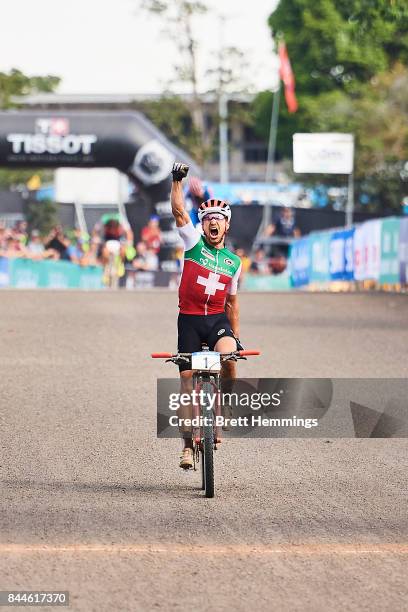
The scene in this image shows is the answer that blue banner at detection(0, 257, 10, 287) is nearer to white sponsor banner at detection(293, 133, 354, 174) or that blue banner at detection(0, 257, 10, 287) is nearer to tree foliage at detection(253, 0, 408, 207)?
white sponsor banner at detection(293, 133, 354, 174)

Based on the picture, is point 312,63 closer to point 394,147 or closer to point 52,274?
point 394,147

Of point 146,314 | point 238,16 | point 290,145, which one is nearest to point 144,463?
point 146,314

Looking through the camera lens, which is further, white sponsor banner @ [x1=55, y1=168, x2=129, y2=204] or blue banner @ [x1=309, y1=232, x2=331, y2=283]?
white sponsor banner @ [x1=55, y1=168, x2=129, y2=204]

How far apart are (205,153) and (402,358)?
6070 cm

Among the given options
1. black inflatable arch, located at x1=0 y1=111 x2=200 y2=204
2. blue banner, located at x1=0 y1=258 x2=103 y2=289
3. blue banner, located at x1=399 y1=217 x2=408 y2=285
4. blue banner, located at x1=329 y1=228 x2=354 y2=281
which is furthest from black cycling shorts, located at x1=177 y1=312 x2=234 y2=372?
black inflatable arch, located at x1=0 y1=111 x2=200 y2=204

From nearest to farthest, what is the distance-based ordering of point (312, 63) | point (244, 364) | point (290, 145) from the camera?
point (244, 364)
point (312, 63)
point (290, 145)

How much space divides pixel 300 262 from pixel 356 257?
5.82m

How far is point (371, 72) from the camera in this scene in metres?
67.7

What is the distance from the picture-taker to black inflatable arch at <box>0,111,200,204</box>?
36.8 metres

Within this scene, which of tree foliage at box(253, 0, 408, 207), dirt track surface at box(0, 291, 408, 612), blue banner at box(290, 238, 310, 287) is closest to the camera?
dirt track surface at box(0, 291, 408, 612)

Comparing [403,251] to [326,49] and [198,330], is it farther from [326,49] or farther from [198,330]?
[326,49]

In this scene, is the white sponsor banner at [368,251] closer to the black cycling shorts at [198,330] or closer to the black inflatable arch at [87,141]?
the black inflatable arch at [87,141]

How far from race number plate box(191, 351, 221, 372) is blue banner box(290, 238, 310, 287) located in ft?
99.1

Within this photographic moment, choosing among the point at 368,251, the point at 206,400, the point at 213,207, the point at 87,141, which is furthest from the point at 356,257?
the point at 206,400
